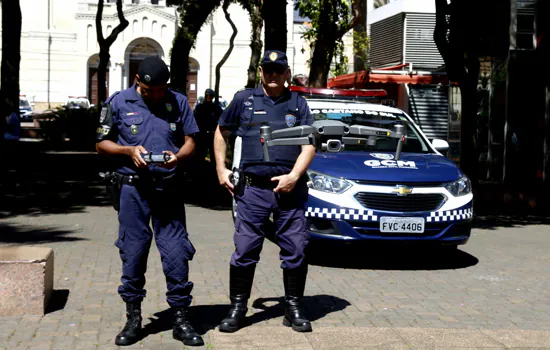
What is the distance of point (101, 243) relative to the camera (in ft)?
35.0

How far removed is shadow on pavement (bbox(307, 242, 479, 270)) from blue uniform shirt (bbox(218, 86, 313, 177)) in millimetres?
2863

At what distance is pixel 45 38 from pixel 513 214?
51.3m

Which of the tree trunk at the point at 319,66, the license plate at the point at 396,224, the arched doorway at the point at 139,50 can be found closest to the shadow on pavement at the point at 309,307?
the license plate at the point at 396,224

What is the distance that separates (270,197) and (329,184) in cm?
277

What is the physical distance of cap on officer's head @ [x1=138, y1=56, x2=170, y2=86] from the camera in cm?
593

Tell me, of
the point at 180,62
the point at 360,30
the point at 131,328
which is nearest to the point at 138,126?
the point at 131,328

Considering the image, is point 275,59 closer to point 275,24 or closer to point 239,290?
point 239,290

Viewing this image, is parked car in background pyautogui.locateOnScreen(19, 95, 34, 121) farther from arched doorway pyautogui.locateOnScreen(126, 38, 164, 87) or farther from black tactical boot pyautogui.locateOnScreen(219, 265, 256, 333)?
black tactical boot pyautogui.locateOnScreen(219, 265, 256, 333)

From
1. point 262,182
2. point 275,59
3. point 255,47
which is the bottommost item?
point 262,182

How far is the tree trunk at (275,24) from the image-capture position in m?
15.9

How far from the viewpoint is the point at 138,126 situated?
19.9ft

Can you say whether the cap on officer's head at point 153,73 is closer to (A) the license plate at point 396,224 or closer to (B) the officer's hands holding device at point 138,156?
(B) the officer's hands holding device at point 138,156

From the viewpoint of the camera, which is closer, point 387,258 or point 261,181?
point 261,181

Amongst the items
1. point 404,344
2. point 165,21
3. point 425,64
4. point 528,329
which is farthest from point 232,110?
point 165,21
